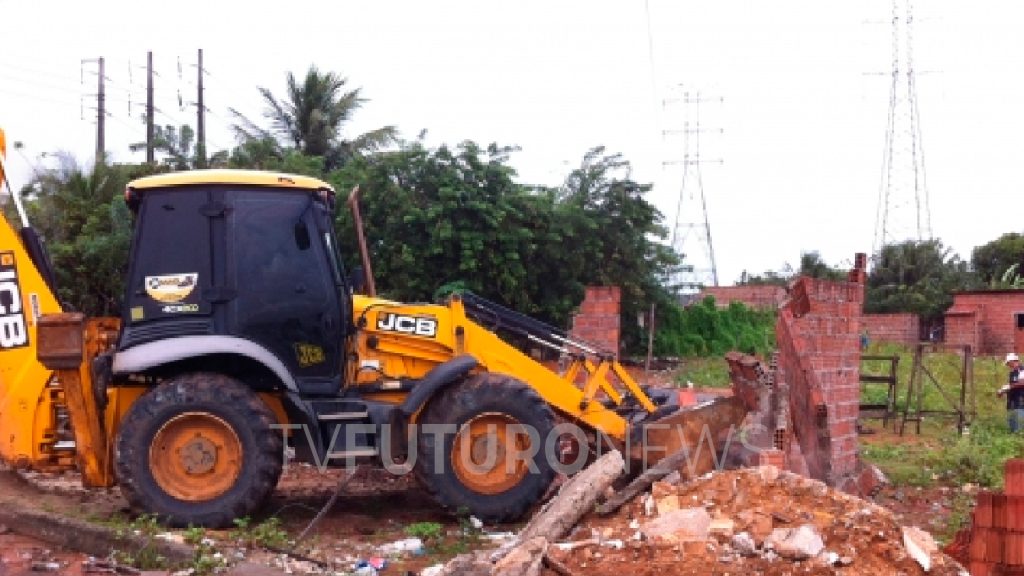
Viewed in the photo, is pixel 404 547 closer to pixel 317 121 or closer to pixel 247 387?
pixel 247 387

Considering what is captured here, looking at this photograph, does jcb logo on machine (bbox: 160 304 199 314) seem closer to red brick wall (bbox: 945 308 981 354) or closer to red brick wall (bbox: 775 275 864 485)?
red brick wall (bbox: 775 275 864 485)

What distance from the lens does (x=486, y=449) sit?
26.1 ft

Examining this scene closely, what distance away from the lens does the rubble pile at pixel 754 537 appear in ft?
19.1

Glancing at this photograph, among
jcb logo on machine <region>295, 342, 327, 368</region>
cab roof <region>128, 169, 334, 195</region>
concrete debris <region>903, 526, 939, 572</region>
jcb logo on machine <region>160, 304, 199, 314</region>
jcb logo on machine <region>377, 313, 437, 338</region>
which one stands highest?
cab roof <region>128, 169, 334, 195</region>

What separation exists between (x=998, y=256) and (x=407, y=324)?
4609cm

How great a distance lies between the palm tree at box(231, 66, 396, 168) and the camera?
25.7m

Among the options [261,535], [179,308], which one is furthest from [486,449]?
[179,308]

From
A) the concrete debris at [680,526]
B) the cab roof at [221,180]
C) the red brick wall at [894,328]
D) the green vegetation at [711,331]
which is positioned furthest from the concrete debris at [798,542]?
the red brick wall at [894,328]

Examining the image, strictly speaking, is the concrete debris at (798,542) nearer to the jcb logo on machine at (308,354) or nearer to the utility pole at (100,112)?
the jcb logo on machine at (308,354)

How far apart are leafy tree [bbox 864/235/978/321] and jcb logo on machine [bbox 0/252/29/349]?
3490 cm

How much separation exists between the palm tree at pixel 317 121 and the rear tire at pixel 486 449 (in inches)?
721

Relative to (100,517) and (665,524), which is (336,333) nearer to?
(100,517)

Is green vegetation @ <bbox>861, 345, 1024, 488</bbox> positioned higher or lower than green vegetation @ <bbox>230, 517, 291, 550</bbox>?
lower

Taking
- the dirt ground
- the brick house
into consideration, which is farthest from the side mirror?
the brick house
